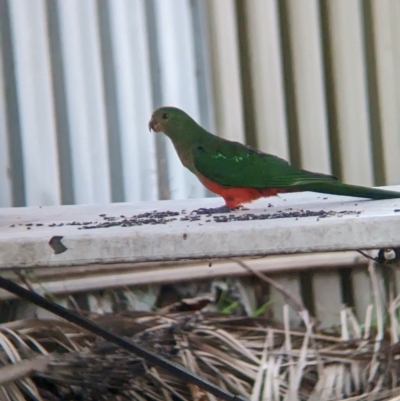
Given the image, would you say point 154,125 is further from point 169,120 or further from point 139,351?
point 139,351

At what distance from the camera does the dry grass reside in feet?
4.63

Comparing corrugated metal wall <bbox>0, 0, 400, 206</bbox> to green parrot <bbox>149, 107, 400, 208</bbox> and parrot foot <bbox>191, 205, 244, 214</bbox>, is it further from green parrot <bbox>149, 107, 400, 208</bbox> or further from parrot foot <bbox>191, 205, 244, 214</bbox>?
parrot foot <bbox>191, 205, 244, 214</bbox>

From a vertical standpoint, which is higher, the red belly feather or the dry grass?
the red belly feather

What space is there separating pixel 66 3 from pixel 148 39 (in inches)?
9.2

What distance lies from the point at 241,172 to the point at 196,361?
1.95ft

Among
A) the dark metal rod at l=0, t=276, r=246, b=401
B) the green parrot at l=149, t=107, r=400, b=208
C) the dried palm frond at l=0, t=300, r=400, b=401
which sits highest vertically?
the green parrot at l=149, t=107, r=400, b=208

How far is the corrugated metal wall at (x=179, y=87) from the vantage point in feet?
5.62

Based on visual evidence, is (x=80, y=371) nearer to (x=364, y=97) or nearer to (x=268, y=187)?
(x=268, y=187)

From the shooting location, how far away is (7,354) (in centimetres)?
145

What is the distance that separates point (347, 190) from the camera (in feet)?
3.26

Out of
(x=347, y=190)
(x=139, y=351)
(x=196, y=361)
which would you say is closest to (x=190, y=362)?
(x=196, y=361)

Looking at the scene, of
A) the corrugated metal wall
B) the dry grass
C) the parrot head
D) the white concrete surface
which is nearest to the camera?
the white concrete surface

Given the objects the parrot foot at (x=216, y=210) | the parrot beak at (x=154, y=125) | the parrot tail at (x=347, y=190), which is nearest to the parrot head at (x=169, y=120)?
the parrot beak at (x=154, y=125)

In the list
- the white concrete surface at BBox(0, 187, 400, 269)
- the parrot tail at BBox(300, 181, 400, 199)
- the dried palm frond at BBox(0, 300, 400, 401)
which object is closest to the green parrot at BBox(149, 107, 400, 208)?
the parrot tail at BBox(300, 181, 400, 199)
